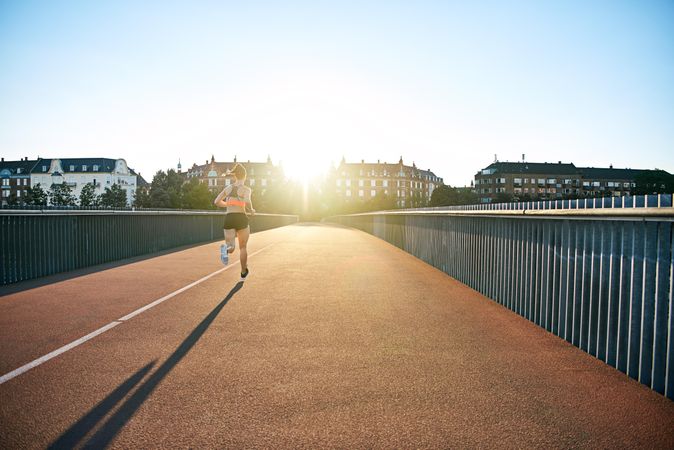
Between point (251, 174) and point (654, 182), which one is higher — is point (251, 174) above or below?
above

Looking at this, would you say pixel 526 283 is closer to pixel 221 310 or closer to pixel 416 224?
pixel 221 310

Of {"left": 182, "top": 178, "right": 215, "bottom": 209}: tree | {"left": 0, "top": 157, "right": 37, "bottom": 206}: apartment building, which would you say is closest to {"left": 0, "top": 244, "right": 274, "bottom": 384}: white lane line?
{"left": 182, "top": 178, "right": 215, "bottom": 209}: tree

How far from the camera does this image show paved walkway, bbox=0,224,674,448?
2822 millimetres

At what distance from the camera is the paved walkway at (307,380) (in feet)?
9.26

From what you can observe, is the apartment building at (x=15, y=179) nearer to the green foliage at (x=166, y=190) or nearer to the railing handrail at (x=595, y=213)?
the green foliage at (x=166, y=190)

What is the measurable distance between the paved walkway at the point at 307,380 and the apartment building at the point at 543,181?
134040 millimetres

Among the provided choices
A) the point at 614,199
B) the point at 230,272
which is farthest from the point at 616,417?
the point at 230,272

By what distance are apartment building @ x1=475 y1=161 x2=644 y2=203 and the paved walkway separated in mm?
134040

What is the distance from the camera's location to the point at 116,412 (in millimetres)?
3059

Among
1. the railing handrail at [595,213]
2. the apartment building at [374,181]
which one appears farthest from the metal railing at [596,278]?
the apartment building at [374,181]

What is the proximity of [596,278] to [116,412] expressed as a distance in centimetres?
441

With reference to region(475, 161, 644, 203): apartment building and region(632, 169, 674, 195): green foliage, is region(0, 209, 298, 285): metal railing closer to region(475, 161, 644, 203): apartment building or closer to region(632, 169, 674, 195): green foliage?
region(475, 161, 644, 203): apartment building

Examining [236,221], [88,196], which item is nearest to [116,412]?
[236,221]

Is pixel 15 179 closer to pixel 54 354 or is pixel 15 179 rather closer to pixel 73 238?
pixel 73 238
